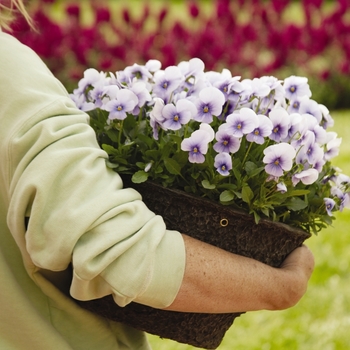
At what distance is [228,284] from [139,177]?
0.28 m

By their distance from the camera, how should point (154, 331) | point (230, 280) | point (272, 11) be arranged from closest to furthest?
point (230, 280), point (154, 331), point (272, 11)

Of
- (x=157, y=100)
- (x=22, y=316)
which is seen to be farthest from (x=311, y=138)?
(x=22, y=316)

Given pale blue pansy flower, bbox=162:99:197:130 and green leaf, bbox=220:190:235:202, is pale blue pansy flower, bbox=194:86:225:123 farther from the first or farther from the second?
green leaf, bbox=220:190:235:202

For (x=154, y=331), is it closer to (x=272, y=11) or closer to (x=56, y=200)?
(x=56, y=200)

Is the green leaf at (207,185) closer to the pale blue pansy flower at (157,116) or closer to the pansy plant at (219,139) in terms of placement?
the pansy plant at (219,139)

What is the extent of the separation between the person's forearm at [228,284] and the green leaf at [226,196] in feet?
0.32

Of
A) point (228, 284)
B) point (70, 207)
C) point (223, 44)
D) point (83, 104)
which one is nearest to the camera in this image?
point (70, 207)

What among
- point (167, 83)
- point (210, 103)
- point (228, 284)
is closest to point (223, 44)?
point (167, 83)

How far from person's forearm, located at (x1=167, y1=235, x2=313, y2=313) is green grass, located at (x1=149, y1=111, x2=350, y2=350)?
5.16 ft

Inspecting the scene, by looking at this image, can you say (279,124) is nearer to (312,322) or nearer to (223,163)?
(223,163)

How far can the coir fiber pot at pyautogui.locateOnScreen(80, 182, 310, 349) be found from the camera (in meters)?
1.32

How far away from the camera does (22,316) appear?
4.18 feet

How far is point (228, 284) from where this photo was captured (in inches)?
49.5

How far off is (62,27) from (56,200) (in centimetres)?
623
